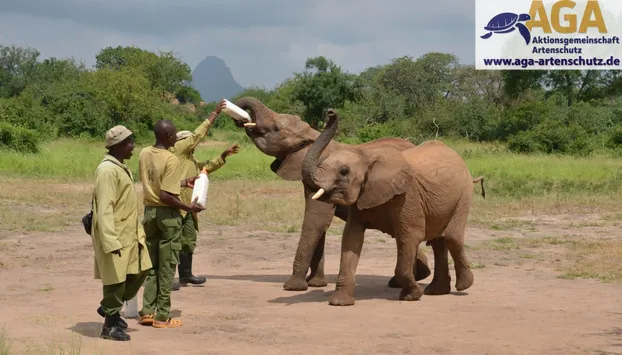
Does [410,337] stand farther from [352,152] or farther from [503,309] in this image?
[352,152]

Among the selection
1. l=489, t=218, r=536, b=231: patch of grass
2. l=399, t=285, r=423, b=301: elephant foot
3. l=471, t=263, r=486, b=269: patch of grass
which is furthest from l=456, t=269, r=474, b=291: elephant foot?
l=489, t=218, r=536, b=231: patch of grass

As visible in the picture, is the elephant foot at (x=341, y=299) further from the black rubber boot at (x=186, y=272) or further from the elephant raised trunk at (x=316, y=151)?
the black rubber boot at (x=186, y=272)

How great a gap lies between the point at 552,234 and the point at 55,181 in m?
12.5

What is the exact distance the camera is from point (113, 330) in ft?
22.1

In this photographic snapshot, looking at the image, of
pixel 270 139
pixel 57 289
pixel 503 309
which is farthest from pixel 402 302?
pixel 57 289

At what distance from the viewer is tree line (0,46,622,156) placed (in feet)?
102

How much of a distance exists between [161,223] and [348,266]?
7.01 ft

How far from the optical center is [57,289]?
934 cm

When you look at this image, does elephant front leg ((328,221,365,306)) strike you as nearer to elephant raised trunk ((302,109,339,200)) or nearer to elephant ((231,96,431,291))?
elephant raised trunk ((302,109,339,200))

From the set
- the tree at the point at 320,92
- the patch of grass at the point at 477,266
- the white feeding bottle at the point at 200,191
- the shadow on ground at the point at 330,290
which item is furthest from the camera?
the tree at the point at 320,92

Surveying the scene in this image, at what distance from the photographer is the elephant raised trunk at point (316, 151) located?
853 cm

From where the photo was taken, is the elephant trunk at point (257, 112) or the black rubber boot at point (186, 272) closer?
the black rubber boot at point (186, 272)

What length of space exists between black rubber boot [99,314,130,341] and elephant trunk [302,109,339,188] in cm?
256

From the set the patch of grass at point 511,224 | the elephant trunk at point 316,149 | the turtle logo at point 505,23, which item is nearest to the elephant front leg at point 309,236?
the elephant trunk at point 316,149
